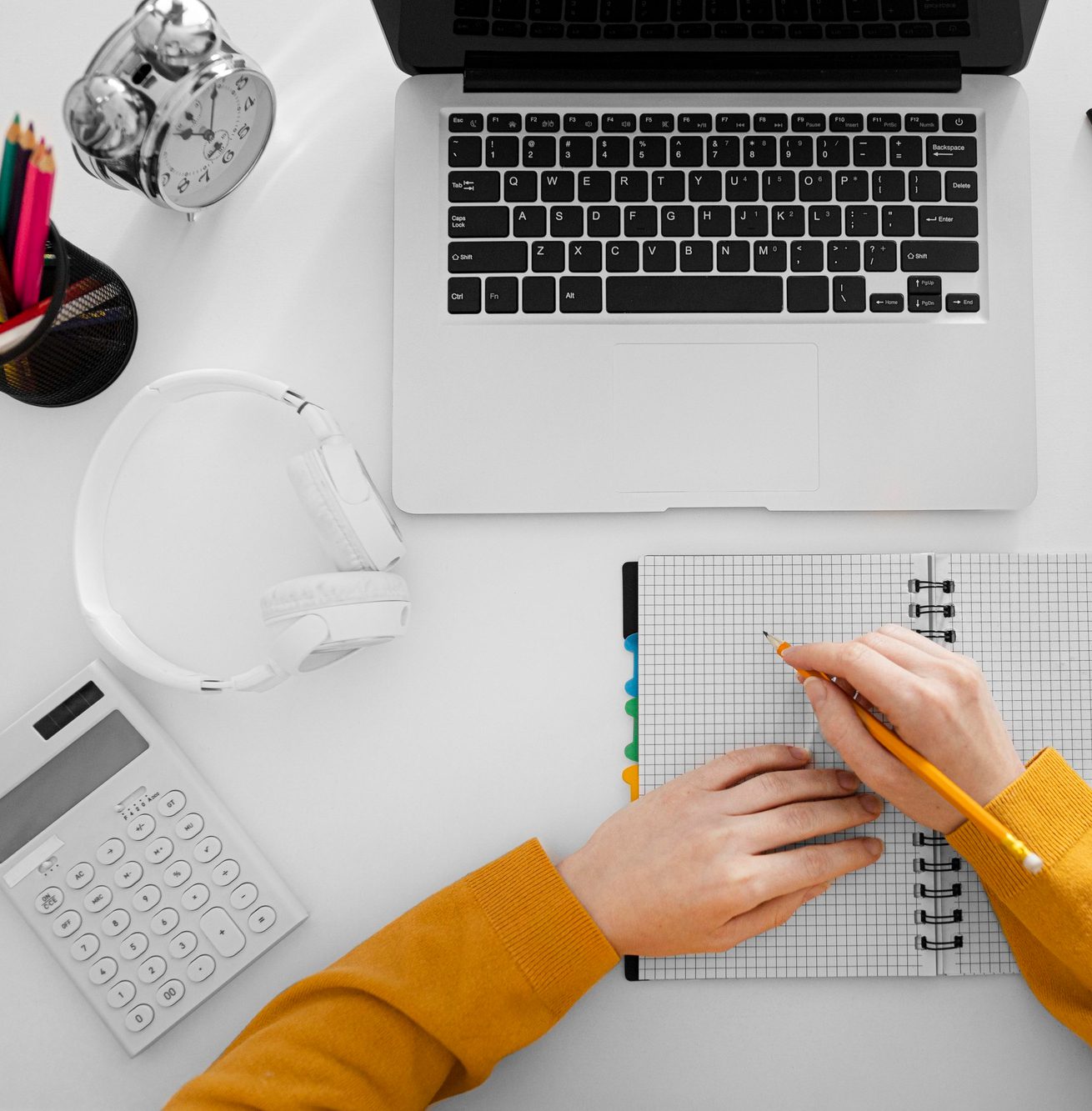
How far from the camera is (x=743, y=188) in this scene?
683mm

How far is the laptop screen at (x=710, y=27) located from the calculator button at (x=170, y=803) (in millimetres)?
600

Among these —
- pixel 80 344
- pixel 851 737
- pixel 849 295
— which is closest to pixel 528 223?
pixel 849 295

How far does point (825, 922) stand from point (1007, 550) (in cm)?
33

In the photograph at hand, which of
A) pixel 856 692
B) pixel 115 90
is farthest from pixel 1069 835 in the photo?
pixel 115 90

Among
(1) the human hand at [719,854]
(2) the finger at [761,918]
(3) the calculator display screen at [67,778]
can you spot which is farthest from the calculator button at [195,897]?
(2) the finger at [761,918]

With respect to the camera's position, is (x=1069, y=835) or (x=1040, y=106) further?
(x=1040, y=106)

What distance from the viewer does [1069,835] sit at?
0.61m

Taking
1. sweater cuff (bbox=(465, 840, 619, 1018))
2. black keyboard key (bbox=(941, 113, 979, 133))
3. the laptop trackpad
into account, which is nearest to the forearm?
sweater cuff (bbox=(465, 840, 619, 1018))

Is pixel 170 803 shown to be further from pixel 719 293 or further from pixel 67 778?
pixel 719 293

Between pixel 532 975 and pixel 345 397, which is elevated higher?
pixel 345 397

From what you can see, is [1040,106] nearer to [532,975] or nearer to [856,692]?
[856,692]

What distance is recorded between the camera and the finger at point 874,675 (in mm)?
604

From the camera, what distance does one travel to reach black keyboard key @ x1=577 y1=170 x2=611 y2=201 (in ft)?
2.24

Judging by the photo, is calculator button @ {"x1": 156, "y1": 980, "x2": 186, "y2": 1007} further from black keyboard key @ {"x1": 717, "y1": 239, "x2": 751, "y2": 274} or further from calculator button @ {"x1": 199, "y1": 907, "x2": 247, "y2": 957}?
black keyboard key @ {"x1": 717, "y1": 239, "x2": 751, "y2": 274}
